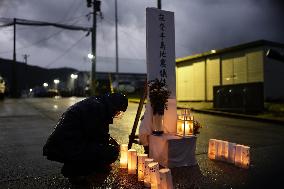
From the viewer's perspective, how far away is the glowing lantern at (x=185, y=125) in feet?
21.1

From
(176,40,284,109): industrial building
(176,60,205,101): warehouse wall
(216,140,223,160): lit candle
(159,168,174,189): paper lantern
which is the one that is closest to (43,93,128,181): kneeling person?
(159,168,174,189): paper lantern

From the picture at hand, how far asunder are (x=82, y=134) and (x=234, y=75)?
Result: 19.1m

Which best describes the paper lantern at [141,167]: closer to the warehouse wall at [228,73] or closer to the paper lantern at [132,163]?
the paper lantern at [132,163]

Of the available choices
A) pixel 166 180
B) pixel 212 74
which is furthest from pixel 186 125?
pixel 212 74

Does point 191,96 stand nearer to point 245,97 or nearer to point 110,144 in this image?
point 245,97

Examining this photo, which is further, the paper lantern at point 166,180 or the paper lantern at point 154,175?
the paper lantern at point 154,175

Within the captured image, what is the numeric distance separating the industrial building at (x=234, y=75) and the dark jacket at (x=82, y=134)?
12.3 m

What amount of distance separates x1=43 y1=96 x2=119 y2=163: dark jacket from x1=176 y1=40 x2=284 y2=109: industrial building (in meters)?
12.3

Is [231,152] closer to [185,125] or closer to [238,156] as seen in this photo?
[238,156]

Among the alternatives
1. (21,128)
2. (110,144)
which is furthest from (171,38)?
(21,128)

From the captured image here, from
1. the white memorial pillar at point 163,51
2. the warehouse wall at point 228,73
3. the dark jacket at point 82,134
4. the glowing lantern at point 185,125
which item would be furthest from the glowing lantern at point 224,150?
the warehouse wall at point 228,73

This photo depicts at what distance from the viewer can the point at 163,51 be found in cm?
693

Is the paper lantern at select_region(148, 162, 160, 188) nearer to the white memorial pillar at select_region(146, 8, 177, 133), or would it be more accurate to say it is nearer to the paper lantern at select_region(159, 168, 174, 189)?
the paper lantern at select_region(159, 168, 174, 189)

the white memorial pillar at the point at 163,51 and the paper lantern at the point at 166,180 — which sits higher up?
the white memorial pillar at the point at 163,51
